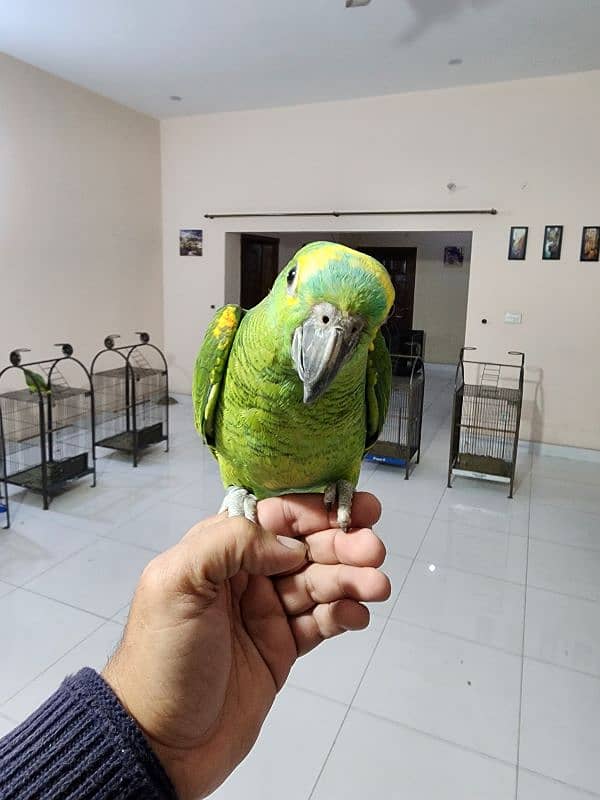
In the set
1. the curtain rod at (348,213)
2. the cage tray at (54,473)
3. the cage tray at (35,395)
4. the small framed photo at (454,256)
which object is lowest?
the cage tray at (54,473)

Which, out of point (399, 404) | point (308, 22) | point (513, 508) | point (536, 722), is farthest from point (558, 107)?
point (536, 722)

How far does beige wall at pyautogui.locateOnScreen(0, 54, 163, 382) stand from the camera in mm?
4812

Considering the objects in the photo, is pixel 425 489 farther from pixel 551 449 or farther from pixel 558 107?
pixel 558 107

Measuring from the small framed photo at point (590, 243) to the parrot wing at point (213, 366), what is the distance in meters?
4.71

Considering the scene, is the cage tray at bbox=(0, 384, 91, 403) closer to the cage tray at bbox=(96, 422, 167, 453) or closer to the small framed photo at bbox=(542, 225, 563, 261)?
the cage tray at bbox=(96, 422, 167, 453)

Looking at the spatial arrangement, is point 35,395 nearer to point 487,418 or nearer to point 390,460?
point 390,460

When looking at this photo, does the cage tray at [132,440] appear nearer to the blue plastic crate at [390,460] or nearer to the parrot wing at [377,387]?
the blue plastic crate at [390,460]

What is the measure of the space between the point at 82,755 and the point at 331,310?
0.79 meters

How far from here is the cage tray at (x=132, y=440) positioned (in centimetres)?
465

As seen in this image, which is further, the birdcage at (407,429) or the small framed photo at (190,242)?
the small framed photo at (190,242)

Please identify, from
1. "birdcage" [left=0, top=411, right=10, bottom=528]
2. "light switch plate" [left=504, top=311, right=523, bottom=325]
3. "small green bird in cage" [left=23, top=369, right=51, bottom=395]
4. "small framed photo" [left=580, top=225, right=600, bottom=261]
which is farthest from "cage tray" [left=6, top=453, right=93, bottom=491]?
"small framed photo" [left=580, top=225, right=600, bottom=261]

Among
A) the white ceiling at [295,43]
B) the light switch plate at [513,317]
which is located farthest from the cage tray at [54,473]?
the light switch plate at [513,317]

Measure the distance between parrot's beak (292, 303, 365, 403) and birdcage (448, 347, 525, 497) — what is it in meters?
3.66

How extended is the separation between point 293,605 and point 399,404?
372cm
